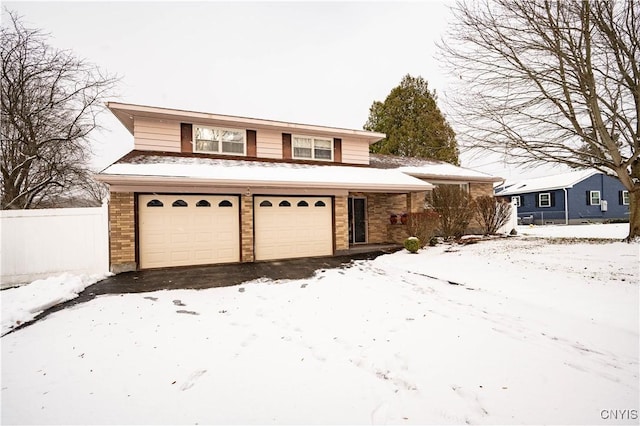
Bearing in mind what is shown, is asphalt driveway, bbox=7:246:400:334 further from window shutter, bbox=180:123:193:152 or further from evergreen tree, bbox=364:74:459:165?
evergreen tree, bbox=364:74:459:165

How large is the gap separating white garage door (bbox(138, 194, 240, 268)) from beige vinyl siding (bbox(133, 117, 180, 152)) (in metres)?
2.33

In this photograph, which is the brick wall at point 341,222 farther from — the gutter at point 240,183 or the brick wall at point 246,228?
the brick wall at point 246,228

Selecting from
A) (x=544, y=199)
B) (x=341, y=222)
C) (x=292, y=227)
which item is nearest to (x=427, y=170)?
(x=341, y=222)

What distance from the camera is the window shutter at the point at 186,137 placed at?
1001 cm

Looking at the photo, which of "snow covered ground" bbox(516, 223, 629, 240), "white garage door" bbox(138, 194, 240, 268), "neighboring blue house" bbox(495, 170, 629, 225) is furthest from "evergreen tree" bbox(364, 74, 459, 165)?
"white garage door" bbox(138, 194, 240, 268)

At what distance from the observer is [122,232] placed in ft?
26.2

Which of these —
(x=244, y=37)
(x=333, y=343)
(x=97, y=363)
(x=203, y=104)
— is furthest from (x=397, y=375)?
(x=203, y=104)

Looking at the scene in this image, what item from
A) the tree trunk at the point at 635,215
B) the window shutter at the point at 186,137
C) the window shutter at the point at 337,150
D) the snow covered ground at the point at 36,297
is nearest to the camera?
the snow covered ground at the point at 36,297

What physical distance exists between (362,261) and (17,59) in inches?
571

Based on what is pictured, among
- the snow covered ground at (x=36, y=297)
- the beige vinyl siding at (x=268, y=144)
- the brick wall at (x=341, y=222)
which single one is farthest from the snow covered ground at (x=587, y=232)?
the snow covered ground at (x=36, y=297)

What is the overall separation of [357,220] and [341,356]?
33.9ft

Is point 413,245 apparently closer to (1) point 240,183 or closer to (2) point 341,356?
(1) point 240,183

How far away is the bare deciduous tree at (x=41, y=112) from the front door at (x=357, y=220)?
38.6 ft

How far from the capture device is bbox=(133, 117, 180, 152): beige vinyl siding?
9555mm
